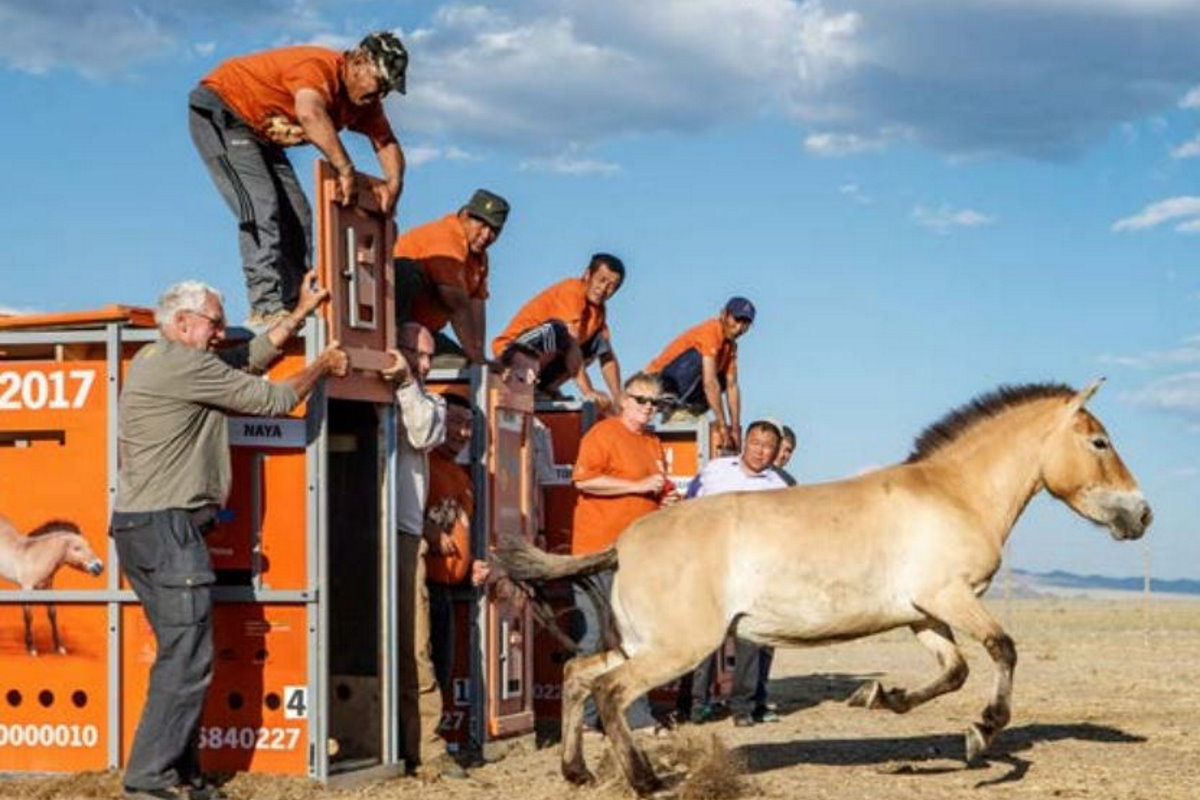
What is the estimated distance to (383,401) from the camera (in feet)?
37.0

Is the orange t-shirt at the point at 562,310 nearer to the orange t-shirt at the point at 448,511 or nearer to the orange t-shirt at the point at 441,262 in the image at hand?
the orange t-shirt at the point at 441,262

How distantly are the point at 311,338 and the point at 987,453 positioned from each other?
4.16m

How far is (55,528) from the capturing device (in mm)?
10820

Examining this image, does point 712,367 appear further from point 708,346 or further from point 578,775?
point 578,775

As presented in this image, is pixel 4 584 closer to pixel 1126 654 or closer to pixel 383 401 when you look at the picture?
pixel 383 401

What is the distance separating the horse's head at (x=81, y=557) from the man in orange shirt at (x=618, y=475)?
354 centimetres

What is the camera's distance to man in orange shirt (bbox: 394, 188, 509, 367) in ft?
41.5

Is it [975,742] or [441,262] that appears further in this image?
[441,262]

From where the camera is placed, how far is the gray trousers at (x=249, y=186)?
36.5ft

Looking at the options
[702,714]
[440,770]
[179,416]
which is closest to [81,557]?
[179,416]

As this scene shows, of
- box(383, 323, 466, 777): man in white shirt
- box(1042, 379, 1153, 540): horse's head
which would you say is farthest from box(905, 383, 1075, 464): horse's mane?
box(383, 323, 466, 777): man in white shirt

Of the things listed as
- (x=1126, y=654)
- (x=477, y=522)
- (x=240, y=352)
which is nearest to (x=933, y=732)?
(x=477, y=522)

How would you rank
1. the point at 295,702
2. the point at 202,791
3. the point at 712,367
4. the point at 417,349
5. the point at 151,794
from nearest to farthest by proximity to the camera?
1. the point at 151,794
2. the point at 202,791
3. the point at 295,702
4. the point at 417,349
5. the point at 712,367

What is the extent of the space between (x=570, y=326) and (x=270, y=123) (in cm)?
449
